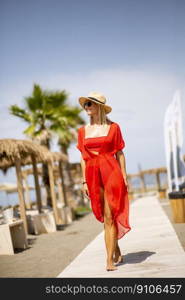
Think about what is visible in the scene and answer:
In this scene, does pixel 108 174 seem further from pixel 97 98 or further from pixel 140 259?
pixel 140 259

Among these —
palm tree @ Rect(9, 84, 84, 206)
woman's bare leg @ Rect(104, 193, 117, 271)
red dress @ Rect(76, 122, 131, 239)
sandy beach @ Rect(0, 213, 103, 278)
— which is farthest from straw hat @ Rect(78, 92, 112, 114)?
palm tree @ Rect(9, 84, 84, 206)

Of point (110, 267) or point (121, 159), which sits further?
point (121, 159)

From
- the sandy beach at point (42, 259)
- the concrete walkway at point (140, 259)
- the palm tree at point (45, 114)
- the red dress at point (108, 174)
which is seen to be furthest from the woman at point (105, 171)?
the palm tree at point (45, 114)

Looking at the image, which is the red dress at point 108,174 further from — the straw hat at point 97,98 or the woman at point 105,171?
the straw hat at point 97,98

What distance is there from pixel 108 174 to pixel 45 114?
9.78 metres

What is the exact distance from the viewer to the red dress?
3.76m

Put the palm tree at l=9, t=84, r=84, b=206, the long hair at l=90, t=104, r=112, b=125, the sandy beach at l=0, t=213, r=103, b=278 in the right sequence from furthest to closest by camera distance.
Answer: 1. the palm tree at l=9, t=84, r=84, b=206
2. the sandy beach at l=0, t=213, r=103, b=278
3. the long hair at l=90, t=104, r=112, b=125

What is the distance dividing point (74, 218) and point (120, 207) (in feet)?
30.3

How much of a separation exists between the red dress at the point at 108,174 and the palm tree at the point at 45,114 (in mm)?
8767

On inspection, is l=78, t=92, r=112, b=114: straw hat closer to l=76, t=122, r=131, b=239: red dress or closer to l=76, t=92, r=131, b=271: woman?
l=76, t=92, r=131, b=271: woman

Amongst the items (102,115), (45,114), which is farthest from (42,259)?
(45,114)

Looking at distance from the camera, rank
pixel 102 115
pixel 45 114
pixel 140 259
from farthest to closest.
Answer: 1. pixel 45 114
2. pixel 140 259
3. pixel 102 115

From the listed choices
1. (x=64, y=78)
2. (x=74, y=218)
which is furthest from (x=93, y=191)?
(x=74, y=218)

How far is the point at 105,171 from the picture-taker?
3.76m
